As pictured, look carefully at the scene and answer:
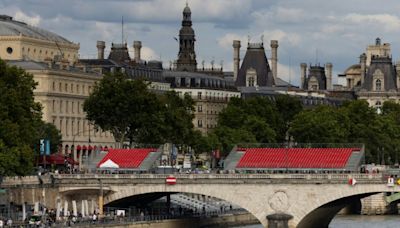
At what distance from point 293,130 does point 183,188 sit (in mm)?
62762

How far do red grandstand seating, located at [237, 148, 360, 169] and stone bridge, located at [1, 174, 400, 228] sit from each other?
3.06 metres

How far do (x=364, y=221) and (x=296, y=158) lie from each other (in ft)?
70.5

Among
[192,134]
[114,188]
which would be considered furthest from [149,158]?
[192,134]

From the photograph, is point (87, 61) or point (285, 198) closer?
point (285, 198)

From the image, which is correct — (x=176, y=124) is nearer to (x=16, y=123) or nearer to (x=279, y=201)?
(x=16, y=123)

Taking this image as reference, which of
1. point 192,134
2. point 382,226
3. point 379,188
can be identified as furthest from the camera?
point 192,134

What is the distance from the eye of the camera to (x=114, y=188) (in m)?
127

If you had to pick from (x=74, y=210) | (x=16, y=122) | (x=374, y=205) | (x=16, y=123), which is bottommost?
(x=74, y=210)

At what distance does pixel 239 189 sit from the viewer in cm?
12388

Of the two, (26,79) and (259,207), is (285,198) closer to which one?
(259,207)

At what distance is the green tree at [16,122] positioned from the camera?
392 feet

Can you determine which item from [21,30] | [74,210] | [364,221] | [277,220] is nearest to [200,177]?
[74,210]

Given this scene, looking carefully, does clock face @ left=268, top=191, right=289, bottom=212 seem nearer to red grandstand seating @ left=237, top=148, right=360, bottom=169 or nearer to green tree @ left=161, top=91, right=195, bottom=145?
red grandstand seating @ left=237, top=148, right=360, bottom=169

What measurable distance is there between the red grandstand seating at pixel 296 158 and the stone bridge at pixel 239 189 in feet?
10.0
